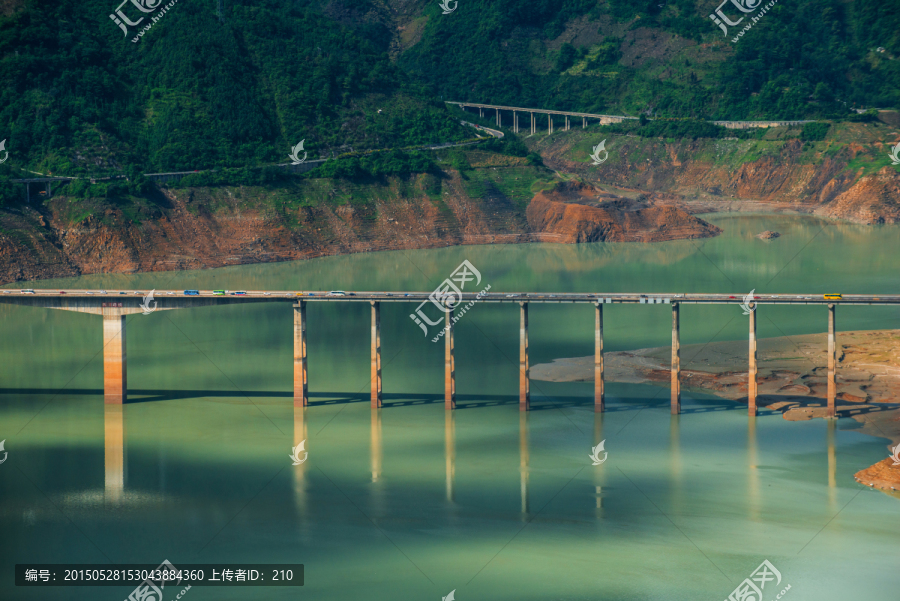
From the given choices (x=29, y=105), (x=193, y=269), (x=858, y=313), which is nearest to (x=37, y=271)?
(x=193, y=269)

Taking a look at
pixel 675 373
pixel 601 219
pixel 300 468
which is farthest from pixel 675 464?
pixel 601 219

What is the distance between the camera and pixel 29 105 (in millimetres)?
163250

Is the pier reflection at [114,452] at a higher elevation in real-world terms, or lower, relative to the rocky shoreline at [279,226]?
lower

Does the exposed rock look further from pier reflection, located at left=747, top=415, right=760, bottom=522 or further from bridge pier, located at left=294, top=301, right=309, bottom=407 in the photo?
pier reflection, located at left=747, top=415, right=760, bottom=522

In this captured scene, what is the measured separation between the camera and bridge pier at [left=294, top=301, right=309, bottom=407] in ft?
269

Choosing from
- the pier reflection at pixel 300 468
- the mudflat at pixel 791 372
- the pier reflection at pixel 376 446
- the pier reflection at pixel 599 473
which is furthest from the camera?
Answer: the mudflat at pixel 791 372

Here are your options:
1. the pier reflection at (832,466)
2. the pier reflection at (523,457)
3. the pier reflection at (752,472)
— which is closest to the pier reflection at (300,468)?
the pier reflection at (523,457)

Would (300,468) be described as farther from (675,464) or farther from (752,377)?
(752,377)

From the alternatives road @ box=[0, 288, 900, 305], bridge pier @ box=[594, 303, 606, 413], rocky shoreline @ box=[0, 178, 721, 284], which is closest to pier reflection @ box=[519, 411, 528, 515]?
bridge pier @ box=[594, 303, 606, 413]

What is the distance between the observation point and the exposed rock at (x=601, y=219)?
186625 millimetres

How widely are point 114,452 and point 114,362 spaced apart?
12.1m

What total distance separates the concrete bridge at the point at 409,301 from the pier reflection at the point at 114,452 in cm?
259

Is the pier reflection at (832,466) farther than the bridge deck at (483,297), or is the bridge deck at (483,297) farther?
the bridge deck at (483,297)

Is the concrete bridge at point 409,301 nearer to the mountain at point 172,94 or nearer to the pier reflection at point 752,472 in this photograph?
the pier reflection at point 752,472
